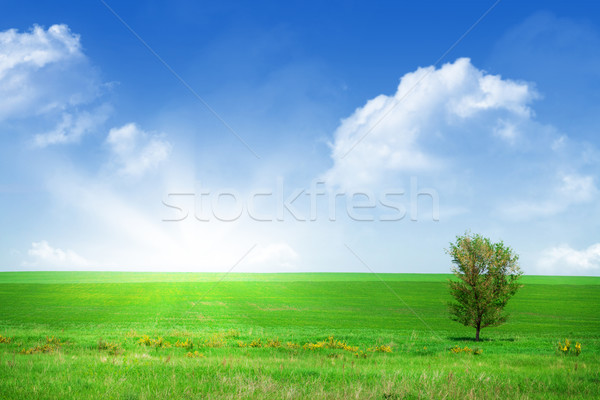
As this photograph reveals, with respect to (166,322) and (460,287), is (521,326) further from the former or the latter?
(166,322)

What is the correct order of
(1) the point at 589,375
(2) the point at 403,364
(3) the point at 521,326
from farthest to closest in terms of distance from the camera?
(3) the point at 521,326
(2) the point at 403,364
(1) the point at 589,375

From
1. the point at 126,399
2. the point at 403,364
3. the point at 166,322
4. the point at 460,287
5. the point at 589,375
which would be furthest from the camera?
the point at 166,322

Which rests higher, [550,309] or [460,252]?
[460,252]

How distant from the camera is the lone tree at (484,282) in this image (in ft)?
78.4

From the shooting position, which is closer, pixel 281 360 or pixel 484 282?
pixel 281 360

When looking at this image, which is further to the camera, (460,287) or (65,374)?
(460,287)

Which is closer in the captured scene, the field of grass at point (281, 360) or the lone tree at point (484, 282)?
the field of grass at point (281, 360)

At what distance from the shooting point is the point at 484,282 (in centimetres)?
2383

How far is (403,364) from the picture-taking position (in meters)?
13.5

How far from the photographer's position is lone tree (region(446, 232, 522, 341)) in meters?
23.9

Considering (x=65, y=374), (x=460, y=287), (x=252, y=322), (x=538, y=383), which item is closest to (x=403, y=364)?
(x=538, y=383)

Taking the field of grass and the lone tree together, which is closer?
the field of grass

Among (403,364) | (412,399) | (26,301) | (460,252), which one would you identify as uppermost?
(460,252)

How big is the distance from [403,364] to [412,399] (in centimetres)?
576
